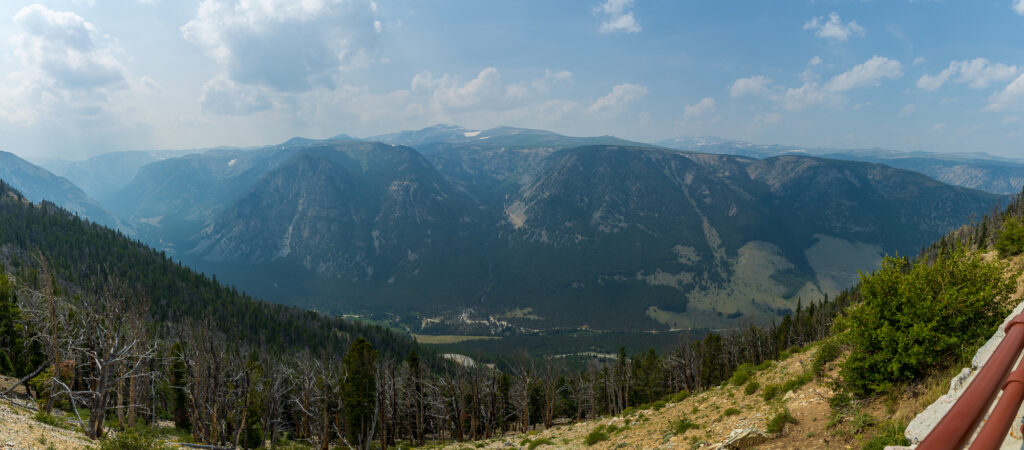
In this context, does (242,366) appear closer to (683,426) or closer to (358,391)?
(358,391)

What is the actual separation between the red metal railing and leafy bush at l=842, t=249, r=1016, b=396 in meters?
9.22

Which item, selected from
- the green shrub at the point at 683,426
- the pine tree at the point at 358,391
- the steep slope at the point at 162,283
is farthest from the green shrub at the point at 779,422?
the steep slope at the point at 162,283

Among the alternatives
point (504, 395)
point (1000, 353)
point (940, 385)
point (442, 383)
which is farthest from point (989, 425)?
point (504, 395)

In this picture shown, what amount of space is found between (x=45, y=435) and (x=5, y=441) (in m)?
3.22

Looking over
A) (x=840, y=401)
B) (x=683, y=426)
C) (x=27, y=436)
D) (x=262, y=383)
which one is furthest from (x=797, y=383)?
(x=262, y=383)

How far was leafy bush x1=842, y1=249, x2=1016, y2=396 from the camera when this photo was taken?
37.4 feet

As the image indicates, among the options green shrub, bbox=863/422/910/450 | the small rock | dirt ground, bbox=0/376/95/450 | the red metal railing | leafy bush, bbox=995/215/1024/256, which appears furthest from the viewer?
leafy bush, bbox=995/215/1024/256

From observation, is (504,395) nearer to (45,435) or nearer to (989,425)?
(45,435)

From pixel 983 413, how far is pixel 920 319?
10881mm

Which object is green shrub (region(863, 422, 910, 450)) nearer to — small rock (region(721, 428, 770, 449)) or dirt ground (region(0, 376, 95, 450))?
small rock (region(721, 428, 770, 449))

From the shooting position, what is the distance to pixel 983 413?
154 inches

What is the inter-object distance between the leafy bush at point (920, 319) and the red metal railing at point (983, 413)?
922cm

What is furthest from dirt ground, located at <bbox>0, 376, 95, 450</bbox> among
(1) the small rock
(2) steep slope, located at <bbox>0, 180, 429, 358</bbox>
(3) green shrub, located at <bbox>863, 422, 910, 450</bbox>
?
(2) steep slope, located at <bbox>0, 180, 429, 358</bbox>

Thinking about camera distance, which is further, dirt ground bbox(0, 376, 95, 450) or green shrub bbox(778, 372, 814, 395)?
green shrub bbox(778, 372, 814, 395)
